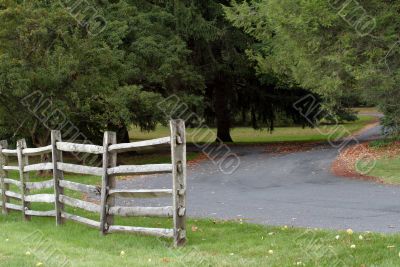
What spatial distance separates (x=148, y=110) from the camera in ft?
80.6

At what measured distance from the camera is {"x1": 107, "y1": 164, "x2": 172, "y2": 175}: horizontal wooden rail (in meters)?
8.52

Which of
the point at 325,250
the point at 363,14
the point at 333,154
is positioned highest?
the point at 363,14

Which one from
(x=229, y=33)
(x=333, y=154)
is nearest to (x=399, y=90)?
(x=333, y=154)

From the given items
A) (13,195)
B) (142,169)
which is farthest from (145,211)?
(13,195)

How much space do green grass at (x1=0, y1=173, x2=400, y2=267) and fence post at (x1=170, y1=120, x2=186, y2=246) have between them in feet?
0.80

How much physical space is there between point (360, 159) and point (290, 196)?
8.41 m

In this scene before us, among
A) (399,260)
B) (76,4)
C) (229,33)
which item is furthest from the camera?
(229,33)

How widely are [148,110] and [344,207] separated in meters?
14.1

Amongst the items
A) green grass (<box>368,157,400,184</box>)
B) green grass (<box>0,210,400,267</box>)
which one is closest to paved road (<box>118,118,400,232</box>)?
green grass (<box>368,157,400,184</box>)

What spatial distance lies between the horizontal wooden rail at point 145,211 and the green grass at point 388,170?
9.03 metres

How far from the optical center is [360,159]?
21406 mm

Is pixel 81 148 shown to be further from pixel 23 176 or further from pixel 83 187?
pixel 23 176

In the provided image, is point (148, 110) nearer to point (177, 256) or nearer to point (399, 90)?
point (399, 90)

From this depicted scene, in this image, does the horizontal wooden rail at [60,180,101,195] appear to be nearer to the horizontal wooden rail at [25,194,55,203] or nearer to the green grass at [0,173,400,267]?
the horizontal wooden rail at [25,194,55,203]
